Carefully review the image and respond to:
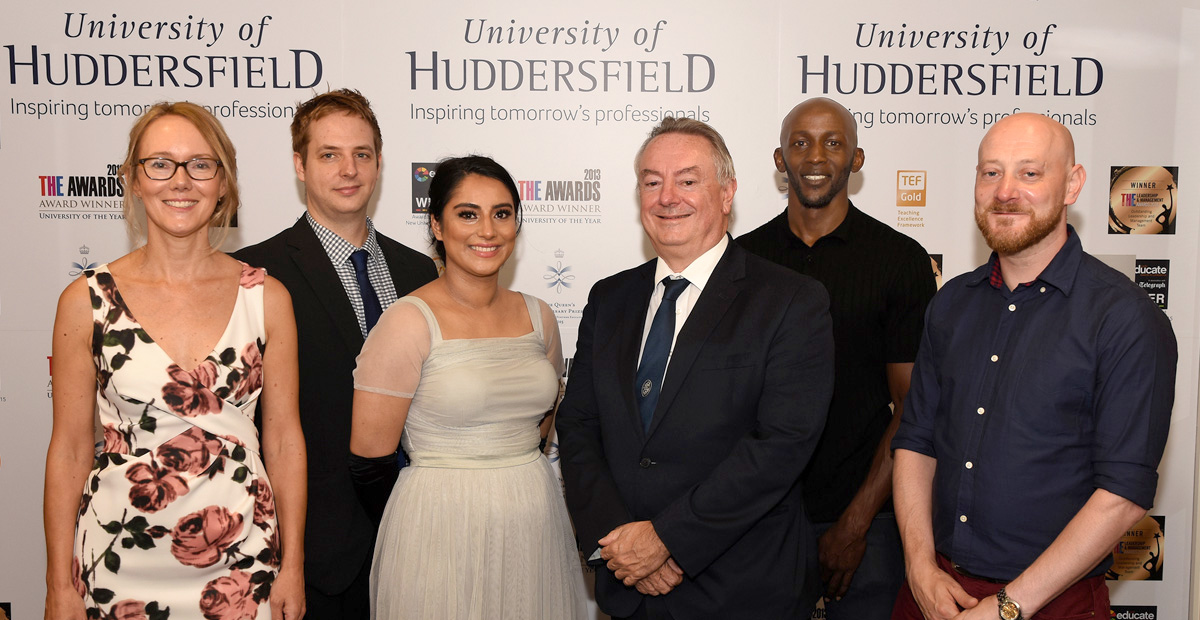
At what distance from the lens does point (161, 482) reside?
6.63ft

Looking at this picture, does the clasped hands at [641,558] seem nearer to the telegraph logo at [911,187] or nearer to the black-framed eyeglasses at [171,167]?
the black-framed eyeglasses at [171,167]

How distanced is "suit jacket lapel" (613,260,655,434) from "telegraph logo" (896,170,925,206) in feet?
6.42

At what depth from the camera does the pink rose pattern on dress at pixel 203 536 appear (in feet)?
6.70

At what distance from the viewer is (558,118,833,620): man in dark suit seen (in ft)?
6.79

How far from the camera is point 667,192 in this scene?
2.24 metres

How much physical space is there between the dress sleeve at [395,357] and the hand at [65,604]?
85 cm

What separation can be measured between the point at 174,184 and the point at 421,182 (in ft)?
6.10

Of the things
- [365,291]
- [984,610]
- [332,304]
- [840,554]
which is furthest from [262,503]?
[984,610]

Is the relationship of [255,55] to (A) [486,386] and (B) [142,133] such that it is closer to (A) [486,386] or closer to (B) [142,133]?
(B) [142,133]

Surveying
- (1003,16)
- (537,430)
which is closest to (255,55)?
(537,430)

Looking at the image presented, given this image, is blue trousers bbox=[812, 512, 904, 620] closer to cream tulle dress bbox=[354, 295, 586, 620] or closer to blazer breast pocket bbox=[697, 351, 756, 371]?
blazer breast pocket bbox=[697, 351, 756, 371]

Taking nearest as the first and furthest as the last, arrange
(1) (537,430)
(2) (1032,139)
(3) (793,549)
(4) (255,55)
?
(2) (1032,139), (3) (793,549), (1) (537,430), (4) (255,55)

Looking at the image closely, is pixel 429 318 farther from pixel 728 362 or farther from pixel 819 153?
pixel 819 153

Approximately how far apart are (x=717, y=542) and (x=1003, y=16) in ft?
10.2
